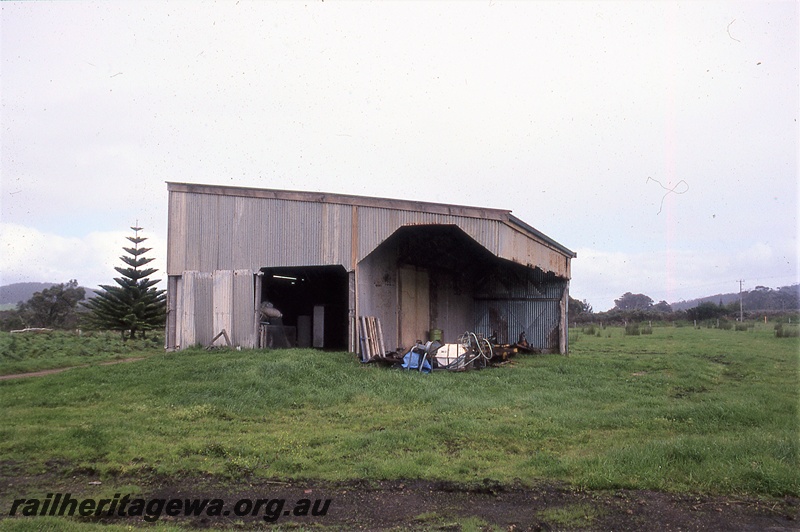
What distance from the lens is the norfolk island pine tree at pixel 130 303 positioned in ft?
98.5

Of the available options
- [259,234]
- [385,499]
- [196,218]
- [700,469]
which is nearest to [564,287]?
[259,234]

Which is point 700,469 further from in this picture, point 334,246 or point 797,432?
point 334,246

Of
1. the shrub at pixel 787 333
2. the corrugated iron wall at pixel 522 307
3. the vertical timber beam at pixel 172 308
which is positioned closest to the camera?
the vertical timber beam at pixel 172 308

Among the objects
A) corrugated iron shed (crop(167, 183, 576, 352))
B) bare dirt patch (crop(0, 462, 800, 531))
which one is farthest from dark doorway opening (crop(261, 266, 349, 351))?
bare dirt patch (crop(0, 462, 800, 531))

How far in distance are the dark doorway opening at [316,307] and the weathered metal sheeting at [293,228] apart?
443cm

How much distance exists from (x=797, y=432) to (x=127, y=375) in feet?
37.8

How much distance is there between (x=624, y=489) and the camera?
6309 mm

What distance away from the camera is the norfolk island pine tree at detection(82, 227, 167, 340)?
98.5 ft

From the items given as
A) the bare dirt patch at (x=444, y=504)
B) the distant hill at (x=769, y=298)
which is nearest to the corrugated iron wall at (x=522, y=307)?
the bare dirt patch at (x=444, y=504)

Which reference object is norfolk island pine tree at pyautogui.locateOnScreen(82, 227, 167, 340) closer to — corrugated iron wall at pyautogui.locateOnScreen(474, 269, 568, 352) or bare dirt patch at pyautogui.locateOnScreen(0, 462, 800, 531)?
corrugated iron wall at pyautogui.locateOnScreen(474, 269, 568, 352)

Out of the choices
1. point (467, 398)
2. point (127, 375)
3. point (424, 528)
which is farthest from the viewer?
point (127, 375)

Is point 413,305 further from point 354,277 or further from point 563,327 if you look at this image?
point 563,327

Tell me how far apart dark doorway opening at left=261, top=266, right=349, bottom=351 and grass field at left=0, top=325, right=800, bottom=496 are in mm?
6461

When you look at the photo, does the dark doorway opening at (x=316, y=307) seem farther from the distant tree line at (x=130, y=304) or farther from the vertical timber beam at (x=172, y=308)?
the distant tree line at (x=130, y=304)
